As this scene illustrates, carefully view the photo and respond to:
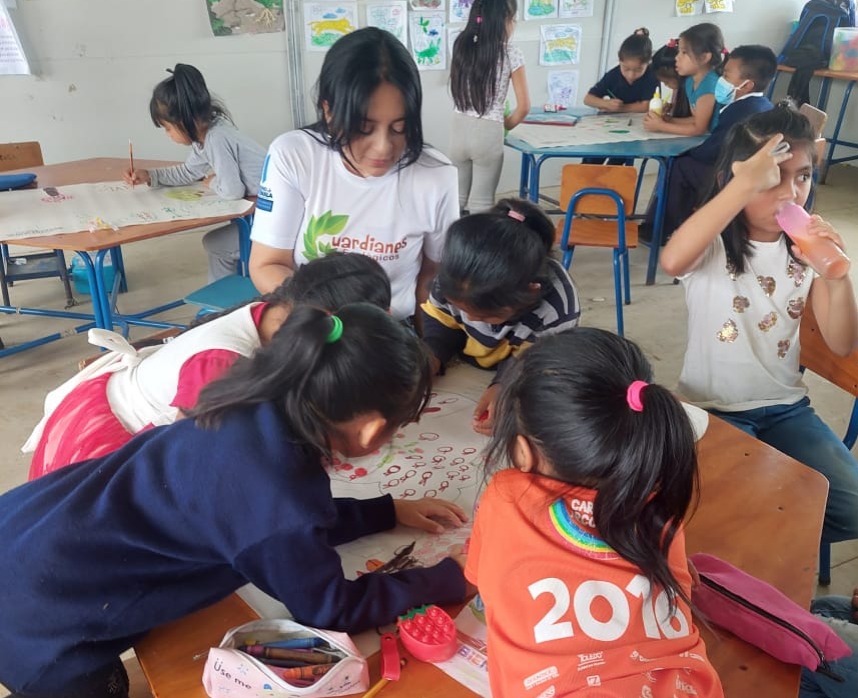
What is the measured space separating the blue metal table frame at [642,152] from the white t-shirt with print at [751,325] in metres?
1.77

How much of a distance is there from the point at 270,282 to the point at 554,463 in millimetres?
947

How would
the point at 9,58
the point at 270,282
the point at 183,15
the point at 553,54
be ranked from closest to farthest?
the point at 270,282 < the point at 9,58 < the point at 183,15 < the point at 553,54

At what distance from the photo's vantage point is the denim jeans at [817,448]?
1373 mm

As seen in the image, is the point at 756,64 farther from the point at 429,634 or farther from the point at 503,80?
the point at 429,634

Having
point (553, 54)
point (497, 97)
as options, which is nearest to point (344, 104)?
point (497, 97)

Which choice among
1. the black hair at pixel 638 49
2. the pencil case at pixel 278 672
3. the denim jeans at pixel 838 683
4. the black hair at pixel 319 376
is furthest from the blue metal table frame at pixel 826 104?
the pencil case at pixel 278 672

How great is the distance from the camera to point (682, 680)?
746 mm

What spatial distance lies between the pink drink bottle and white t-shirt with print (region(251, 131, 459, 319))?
68 centimetres

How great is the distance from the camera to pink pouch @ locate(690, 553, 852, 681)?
834mm

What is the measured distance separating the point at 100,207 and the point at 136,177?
0.31 m

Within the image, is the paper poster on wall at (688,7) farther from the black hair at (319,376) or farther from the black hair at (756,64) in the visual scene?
the black hair at (319,376)

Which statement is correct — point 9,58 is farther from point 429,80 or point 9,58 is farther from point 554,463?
point 554,463

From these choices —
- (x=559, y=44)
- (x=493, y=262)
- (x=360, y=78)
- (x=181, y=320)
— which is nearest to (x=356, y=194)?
(x=360, y=78)

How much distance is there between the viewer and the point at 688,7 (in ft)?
16.3
